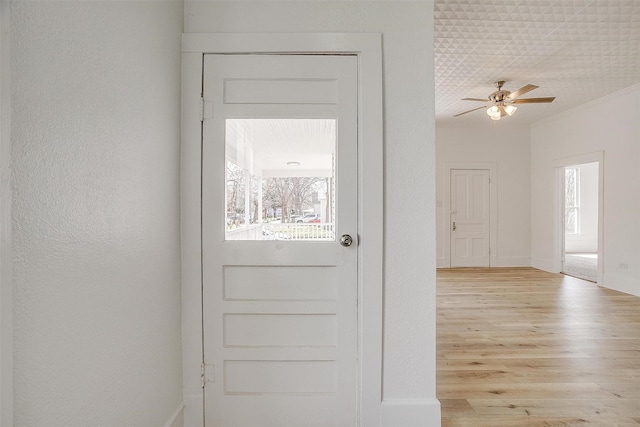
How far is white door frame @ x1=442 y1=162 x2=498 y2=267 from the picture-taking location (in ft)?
21.1

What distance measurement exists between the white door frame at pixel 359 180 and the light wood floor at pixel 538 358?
0.68m

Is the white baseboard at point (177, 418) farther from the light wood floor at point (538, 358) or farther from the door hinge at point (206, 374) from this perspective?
the light wood floor at point (538, 358)

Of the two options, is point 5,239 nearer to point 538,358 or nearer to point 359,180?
point 359,180

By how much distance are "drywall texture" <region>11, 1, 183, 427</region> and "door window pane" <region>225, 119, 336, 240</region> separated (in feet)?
1.06

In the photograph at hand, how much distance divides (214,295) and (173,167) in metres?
0.70

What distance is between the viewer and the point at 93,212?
1055 mm

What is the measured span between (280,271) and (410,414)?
1.01m

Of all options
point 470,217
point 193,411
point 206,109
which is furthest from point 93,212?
point 470,217

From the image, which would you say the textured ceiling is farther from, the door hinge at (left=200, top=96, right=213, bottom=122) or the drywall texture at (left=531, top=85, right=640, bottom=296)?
the door hinge at (left=200, top=96, right=213, bottom=122)

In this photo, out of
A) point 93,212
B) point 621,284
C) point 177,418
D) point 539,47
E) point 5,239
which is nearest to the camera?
point 5,239

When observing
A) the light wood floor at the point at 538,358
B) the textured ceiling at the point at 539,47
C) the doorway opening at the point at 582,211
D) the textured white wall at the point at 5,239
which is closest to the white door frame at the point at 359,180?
the light wood floor at the point at 538,358

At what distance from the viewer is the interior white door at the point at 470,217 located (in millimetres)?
6449

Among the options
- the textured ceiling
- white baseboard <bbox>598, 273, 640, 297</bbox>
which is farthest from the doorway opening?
the textured ceiling

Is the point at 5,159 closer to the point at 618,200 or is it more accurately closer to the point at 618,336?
the point at 618,336
